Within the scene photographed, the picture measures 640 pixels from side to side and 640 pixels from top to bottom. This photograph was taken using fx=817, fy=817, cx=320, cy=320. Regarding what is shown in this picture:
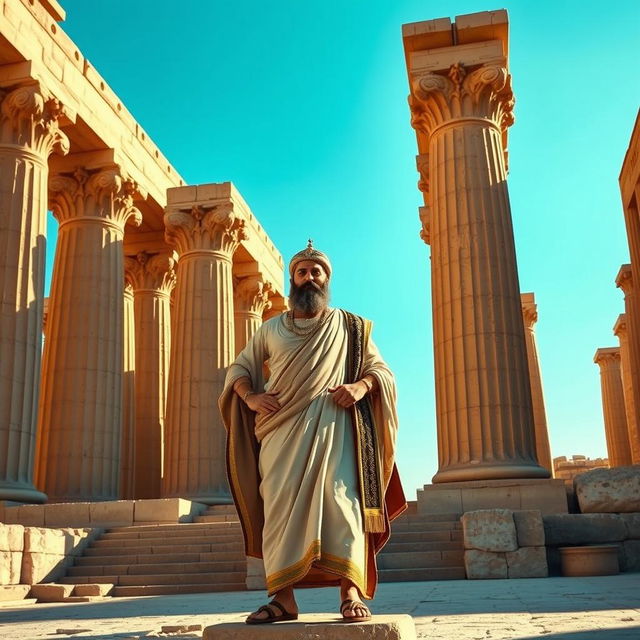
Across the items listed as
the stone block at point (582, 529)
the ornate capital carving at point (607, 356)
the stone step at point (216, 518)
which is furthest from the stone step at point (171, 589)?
the ornate capital carving at point (607, 356)

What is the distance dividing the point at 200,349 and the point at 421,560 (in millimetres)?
13987

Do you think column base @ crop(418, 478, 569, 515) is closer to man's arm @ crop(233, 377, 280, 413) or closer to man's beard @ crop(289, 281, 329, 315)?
man's beard @ crop(289, 281, 329, 315)

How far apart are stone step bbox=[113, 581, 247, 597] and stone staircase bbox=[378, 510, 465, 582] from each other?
9.08 ft

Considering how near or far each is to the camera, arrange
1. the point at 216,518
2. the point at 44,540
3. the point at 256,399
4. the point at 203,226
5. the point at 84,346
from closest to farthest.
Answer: the point at 256,399 → the point at 44,540 → the point at 216,518 → the point at 84,346 → the point at 203,226

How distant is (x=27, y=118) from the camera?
20.9 metres

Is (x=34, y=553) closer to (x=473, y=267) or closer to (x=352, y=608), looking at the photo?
(x=473, y=267)

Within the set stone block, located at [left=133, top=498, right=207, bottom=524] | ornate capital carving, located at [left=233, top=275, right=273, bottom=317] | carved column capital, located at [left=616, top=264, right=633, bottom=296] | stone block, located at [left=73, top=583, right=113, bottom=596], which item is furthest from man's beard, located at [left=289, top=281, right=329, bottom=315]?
carved column capital, located at [left=616, top=264, right=633, bottom=296]

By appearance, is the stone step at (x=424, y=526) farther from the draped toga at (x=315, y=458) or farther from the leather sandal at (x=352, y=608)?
the leather sandal at (x=352, y=608)

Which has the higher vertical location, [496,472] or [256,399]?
[496,472]

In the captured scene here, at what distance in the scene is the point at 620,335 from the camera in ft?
157

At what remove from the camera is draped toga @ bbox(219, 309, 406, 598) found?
17.2 feet

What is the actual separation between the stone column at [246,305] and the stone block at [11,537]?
A: 20831mm

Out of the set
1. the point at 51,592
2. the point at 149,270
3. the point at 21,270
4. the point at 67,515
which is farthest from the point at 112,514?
Answer: the point at 149,270

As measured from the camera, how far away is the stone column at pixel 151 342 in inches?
1271
